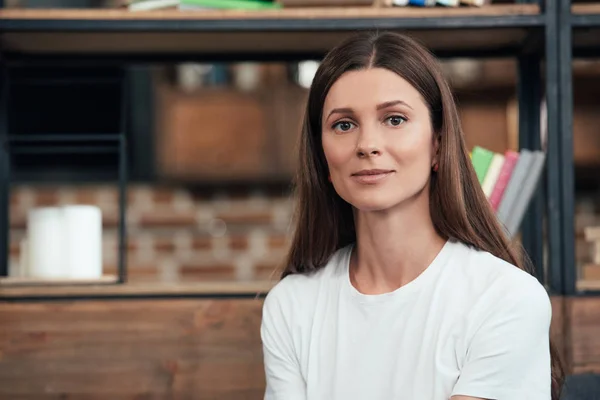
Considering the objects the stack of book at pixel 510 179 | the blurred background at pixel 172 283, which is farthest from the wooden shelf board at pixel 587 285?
the stack of book at pixel 510 179

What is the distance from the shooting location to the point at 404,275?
57.0 inches

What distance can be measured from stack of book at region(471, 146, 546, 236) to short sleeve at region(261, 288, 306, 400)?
0.66 meters

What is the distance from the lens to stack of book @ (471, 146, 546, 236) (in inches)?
78.8

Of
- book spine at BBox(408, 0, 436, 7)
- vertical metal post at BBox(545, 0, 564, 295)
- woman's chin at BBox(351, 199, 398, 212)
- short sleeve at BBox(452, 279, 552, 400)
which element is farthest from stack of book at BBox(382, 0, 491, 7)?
short sleeve at BBox(452, 279, 552, 400)

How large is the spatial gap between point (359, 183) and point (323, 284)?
0.21m

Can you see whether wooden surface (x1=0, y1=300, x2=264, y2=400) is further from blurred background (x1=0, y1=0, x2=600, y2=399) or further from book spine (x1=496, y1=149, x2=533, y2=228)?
book spine (x1=496, y1=149, x2=533, y2=228)

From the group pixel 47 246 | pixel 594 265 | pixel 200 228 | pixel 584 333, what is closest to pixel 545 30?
pixel 594 265

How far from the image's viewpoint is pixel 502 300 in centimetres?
133

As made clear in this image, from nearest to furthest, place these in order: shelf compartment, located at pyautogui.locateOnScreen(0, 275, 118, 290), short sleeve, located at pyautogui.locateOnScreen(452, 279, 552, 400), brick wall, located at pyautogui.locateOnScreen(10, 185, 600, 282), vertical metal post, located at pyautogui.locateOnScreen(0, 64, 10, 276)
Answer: short sleeve, located at pyautogui.locateOnScreen(452, 279, 552, 400) < shelf compartment, located at pyautogui.locateOnScreen(0, 275, 118, 290) < vertical metal post, located at pyautogui.locateOnScreen(0, 64, 10, 276) < brick wall, located at pyautogui.locateOnScreen(10, 185, 600, 282)

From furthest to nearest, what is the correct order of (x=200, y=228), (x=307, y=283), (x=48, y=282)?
1. (x=200, y=228)
2. (x=48, y=282)
3. (x=307, y=283)

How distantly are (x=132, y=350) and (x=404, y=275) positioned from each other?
77 cm

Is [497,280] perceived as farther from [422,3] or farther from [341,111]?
[422,3]

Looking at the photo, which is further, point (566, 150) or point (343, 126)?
point (566, 150)

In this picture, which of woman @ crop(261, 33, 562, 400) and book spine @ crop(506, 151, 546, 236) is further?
book spine @ crop(506, 151, 546, 236)
